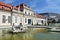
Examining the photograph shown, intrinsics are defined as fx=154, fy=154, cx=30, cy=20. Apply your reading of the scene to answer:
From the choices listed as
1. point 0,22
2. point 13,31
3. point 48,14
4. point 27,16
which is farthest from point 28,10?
point 48,14

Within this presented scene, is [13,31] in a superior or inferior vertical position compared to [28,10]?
inferior

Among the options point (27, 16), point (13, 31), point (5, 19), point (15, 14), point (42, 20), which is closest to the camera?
point (13, 31)

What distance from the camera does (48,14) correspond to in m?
69.7

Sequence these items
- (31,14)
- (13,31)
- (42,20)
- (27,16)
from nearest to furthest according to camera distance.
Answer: (13,31)
(27,16)
(31,14)
(42,20)

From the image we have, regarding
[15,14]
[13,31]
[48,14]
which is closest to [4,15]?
[15,14]

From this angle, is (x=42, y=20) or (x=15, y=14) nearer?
(x=15, y=14)

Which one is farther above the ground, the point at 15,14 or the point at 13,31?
the point at 15,14

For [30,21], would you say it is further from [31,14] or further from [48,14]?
[48,14]

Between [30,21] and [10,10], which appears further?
A: [30,21]

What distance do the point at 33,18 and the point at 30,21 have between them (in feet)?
8.16

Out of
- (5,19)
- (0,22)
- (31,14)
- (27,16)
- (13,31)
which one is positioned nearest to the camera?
(13,31)

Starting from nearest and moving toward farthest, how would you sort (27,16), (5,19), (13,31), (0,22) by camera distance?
1. (13,31)
2. (0,22)
3. (5,19)
4. (27,16)

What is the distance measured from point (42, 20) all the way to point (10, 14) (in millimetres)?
22702

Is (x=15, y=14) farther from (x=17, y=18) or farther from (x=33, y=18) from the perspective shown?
(x=33, y=18)
